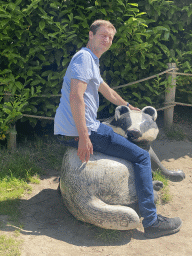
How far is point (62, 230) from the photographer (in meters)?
3.49

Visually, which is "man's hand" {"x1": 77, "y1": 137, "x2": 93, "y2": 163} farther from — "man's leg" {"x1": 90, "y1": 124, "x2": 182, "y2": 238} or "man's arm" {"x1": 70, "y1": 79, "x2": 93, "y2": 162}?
"man's leg" {"x1": 90, "y1": 124, "x2": 182, "y2": 238}

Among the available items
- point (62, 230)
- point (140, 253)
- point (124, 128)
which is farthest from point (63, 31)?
point (140, 253)

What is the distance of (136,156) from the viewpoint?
339cm

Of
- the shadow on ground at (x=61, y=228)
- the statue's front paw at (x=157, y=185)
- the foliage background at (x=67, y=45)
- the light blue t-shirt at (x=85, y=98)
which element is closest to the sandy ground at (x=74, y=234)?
the shadow on ground at (x=61, y=228)

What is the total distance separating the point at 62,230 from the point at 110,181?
0.83m

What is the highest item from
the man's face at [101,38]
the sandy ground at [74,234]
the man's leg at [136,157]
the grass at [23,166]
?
the man's face at [101,38]

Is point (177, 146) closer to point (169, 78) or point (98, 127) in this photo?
point (169, 78)

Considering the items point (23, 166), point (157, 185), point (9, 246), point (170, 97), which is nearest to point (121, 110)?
point (157, 185)

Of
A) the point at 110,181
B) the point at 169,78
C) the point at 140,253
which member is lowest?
the point at 140,253

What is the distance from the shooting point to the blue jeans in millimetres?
3326

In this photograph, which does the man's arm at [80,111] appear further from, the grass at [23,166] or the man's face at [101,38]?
the grass at [23,166]

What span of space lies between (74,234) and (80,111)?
4.71ft

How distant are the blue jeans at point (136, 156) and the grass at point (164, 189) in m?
0.79

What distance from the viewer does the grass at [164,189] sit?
13.5 ft
